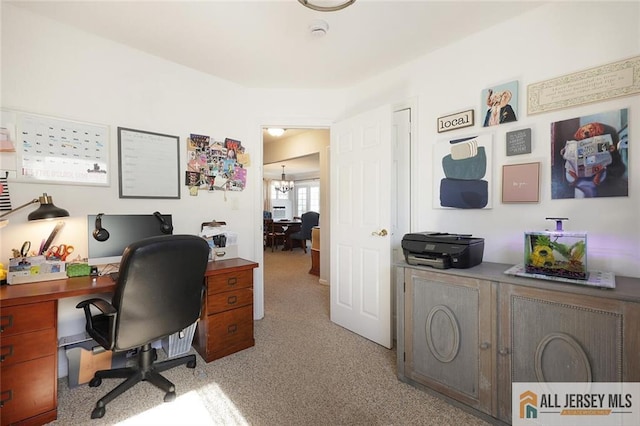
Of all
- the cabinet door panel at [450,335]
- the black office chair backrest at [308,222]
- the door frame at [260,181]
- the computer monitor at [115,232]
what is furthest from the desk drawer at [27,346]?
the black office chair backrest at [308,222]

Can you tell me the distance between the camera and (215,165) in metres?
2.71

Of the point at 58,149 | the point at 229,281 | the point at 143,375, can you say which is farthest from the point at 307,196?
the point at 143,375

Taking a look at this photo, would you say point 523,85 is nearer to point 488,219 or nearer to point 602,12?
point 602,12

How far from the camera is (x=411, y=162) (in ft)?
8.11

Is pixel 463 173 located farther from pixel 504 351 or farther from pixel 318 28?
pixel 318 28

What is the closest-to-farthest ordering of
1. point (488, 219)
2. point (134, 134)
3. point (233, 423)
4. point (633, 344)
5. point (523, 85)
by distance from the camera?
point (633, 344), point (233, 423), point (523, 85), point (488, 219), point (134, 134)

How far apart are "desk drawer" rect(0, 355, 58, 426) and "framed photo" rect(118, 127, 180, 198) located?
47.4 inches

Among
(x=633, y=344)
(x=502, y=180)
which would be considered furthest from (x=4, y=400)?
(x=502, y=180)

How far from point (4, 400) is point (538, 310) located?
107 inches

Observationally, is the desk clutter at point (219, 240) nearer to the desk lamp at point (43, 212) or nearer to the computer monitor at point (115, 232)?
the computer monitor at point (115, 232)

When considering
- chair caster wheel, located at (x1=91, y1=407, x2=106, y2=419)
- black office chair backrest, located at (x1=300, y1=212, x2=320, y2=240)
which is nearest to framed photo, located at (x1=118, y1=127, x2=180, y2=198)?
chair caster wheel, located at (x1=91, y1=407, x2=106, y2=419)

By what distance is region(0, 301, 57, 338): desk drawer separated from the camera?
1396mm

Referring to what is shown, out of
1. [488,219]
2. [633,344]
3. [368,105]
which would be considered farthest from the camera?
[368,105]

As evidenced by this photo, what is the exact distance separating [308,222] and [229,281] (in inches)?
190
